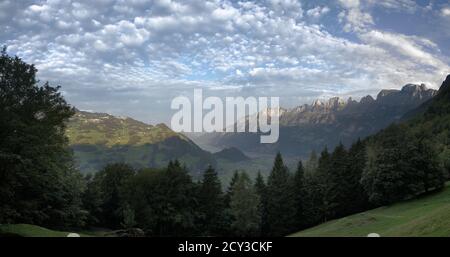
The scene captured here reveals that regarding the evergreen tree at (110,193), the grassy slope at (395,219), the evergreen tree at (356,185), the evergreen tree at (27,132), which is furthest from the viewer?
the evergreen tree at (356,185)

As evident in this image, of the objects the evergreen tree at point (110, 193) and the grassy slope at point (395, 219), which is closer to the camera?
the grassy slope at point (395, 219)

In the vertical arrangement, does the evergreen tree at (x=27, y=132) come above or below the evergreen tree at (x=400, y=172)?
above

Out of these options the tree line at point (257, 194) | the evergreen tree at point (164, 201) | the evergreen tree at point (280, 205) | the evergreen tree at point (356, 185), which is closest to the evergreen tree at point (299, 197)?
the tree line at point (257, 194)

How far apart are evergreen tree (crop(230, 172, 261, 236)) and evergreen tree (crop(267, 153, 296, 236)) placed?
5542 millimetres

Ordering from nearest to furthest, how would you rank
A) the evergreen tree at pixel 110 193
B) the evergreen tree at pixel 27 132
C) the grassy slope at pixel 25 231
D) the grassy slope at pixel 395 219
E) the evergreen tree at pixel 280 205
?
the evergreen tree at pixel 27 132 < the grassy slope at pixel 25 231 < the grassy slope at pixel 395 219 < the evergreen tree at pixel 110 193 < the evergreen tree at pixel 280 205

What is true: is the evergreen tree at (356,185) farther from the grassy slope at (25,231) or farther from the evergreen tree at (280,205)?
the grassy slope at (25,231)

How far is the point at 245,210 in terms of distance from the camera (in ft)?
395

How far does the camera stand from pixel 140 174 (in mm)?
122125

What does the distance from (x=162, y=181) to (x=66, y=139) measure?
7097cm

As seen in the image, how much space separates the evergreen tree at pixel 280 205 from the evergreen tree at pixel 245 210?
18.2 feet

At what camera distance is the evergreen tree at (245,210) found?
395 ft
